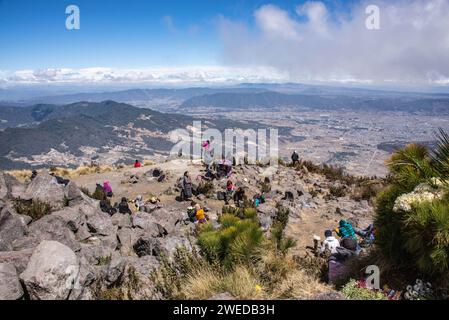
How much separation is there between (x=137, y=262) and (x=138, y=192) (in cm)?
1254

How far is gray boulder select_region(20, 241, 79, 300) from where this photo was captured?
460 centimetres

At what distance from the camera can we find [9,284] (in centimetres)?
Answer: 459

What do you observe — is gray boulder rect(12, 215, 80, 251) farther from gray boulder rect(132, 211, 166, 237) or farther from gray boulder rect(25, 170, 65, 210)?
gray boulder rect(25, 170, 65, 210)

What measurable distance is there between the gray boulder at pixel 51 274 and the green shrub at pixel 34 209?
5628mm

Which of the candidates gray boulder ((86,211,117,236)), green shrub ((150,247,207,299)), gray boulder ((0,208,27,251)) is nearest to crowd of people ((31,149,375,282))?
green shrub ((150,247,207,299))

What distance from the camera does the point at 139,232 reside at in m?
9.92

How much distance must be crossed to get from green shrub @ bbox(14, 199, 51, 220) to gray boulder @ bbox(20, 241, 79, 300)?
5.63m

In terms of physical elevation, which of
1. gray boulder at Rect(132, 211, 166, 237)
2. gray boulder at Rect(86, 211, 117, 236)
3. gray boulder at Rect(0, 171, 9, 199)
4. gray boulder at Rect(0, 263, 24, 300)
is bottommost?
gray boulder at Rect(132, 211, 166, 237)

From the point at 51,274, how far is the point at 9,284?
1.75ft

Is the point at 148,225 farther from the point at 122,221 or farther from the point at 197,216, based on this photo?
the point at 197,216

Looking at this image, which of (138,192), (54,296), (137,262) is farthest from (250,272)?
(138,192)

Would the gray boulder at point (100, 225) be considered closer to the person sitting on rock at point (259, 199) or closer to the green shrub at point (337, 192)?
the person sitting on rock at point (259, 199)

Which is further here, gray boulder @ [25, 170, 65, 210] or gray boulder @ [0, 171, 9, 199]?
gray boulder @ [25, 170, 65, 210]
